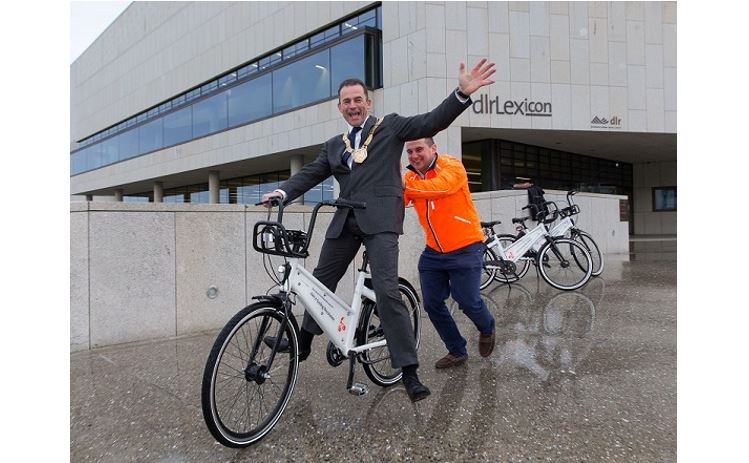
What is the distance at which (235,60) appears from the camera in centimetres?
2441

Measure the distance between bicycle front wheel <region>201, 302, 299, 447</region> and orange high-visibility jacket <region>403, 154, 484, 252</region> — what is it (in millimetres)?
1406

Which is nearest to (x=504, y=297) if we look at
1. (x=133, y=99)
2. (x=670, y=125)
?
(x=670, y=125)

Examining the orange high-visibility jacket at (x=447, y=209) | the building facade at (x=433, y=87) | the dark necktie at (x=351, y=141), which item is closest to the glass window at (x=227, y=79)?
the building facade at (x=433, y=87)

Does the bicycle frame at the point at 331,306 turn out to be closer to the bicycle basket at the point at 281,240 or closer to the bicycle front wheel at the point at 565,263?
the bicycle basket at the point at 281,240

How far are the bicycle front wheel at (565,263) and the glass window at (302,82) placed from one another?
554 inches

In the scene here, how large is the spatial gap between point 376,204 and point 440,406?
4.26 feet

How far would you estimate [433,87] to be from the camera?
54.1 ft

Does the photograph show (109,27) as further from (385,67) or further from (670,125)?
(670,125)

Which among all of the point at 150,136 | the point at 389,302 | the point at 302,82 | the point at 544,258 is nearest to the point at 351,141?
the point at 389,302

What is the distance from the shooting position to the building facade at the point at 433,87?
1703 centimetres

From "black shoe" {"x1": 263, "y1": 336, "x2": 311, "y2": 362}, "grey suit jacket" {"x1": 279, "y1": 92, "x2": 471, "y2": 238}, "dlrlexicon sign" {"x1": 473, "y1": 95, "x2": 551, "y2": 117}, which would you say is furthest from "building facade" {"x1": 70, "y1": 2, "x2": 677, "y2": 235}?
"black shoe" {"x1": 263, "y1": 336, "x2": 311, "y2": 362}

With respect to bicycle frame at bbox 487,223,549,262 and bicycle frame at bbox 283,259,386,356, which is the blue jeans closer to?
bicycle frame at bbox 283,259,386,356

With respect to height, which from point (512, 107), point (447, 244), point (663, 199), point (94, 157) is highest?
point (94, 157)

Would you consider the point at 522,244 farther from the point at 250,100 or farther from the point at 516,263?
the point at 250,100
